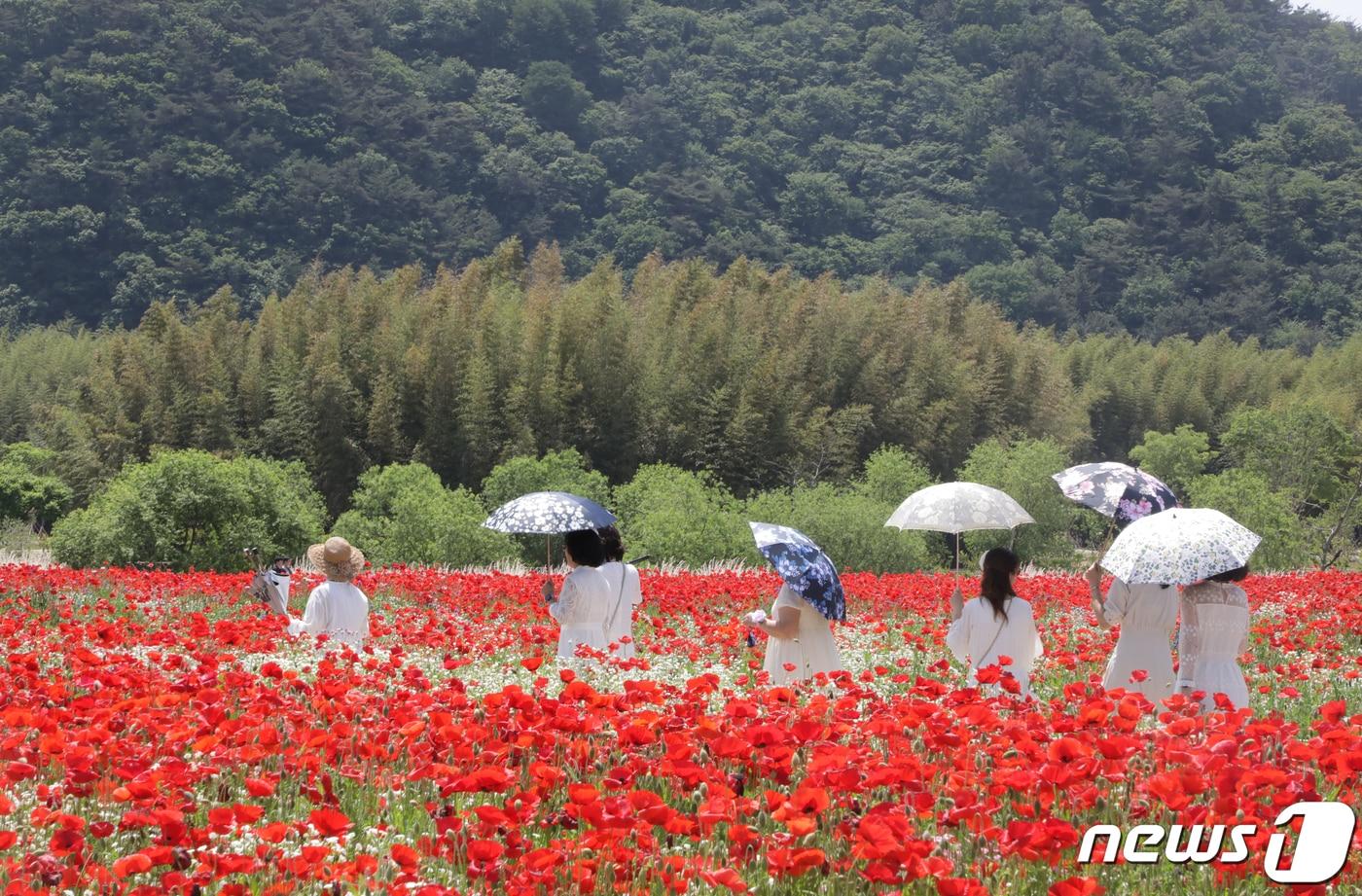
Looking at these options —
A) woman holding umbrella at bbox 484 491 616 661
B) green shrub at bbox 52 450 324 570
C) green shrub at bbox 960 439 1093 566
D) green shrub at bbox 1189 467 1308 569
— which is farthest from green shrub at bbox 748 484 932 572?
woman holding umbrella at bbox 484 491 616 661

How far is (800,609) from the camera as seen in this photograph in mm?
7547

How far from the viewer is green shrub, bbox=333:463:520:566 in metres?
26.8

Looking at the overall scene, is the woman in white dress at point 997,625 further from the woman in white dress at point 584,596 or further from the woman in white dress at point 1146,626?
the woman in white dress at point 584,596

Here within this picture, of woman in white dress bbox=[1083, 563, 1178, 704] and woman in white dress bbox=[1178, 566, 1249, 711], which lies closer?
woman in white dress bbox=[1178, 566, 1249, 711]

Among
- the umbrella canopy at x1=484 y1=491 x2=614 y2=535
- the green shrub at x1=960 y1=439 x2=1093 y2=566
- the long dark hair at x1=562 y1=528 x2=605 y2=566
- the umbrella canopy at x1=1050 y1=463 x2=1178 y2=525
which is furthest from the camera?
the green shrub at x1=960 y1=439 x2=1093 y2=566

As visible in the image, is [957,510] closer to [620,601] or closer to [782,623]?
[620,601]

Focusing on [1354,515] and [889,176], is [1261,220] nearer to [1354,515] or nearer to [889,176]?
[889,176]

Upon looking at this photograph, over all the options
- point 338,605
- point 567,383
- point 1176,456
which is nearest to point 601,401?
point 567,383

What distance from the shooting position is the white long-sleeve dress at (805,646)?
756 cm

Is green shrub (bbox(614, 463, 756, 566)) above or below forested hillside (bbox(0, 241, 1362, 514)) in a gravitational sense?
below

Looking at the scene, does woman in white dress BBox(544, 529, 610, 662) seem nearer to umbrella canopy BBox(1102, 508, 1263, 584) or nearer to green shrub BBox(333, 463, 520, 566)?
umbrella canopy BBox(1102, 508, 1263, 584)

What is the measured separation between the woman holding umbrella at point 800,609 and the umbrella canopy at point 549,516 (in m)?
2.62

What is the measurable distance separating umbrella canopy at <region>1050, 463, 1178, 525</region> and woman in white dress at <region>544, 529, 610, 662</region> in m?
2.82

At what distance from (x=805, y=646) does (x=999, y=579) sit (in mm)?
1032
